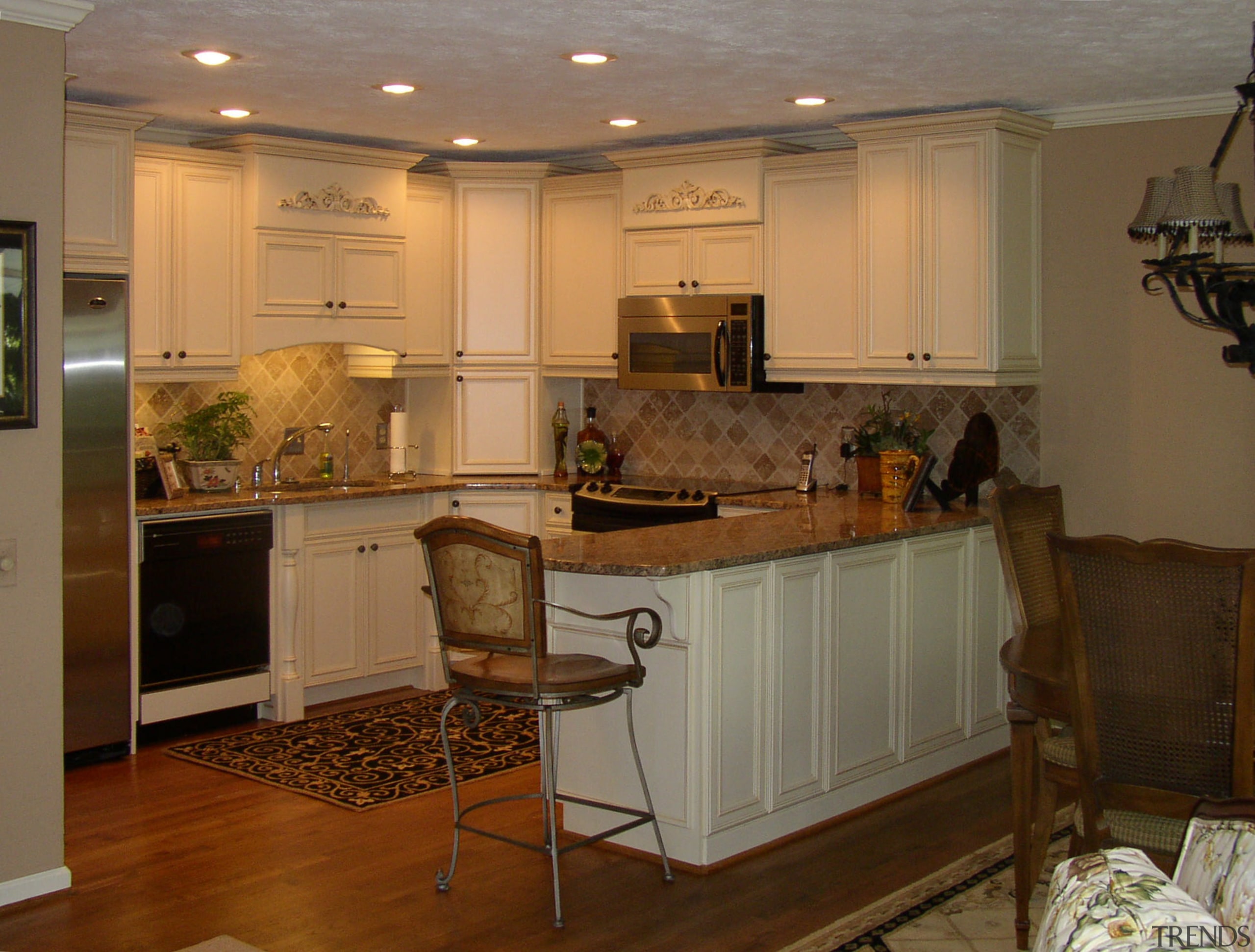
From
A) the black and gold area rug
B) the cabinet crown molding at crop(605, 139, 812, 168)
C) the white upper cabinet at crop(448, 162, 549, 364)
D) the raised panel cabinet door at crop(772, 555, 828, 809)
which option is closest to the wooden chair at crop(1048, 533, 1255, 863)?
the raised panel cabinet door at crop(772, 555, 828, 809)

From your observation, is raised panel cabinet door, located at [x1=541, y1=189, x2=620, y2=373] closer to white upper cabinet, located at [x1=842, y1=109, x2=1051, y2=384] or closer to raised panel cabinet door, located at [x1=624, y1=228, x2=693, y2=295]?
raised panel cabinet door, located at [x1=624, y1=228, x2=693, y2=295]

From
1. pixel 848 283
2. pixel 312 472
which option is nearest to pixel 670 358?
pixel 848 283

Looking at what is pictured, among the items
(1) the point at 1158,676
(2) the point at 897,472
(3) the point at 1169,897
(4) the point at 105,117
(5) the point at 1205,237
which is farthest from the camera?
(2) the point at 897,472

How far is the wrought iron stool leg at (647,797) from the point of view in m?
3.80

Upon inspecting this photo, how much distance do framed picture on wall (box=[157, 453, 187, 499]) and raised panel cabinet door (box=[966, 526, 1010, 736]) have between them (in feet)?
10.2

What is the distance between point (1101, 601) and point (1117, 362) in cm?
261

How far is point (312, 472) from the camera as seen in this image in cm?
639

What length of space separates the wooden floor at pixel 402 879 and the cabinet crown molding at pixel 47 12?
2.36 m

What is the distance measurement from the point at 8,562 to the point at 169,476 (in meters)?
1.81

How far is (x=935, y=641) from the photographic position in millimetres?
4801

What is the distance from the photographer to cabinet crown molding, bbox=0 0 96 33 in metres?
3.48

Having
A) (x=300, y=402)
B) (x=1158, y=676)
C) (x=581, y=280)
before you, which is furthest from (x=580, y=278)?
(x=1158, y=676)

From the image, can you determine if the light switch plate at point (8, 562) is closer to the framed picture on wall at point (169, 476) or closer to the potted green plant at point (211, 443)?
the framed picture on wall at point (169, 476)

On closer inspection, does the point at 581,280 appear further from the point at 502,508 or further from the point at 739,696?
the point at 739,696
